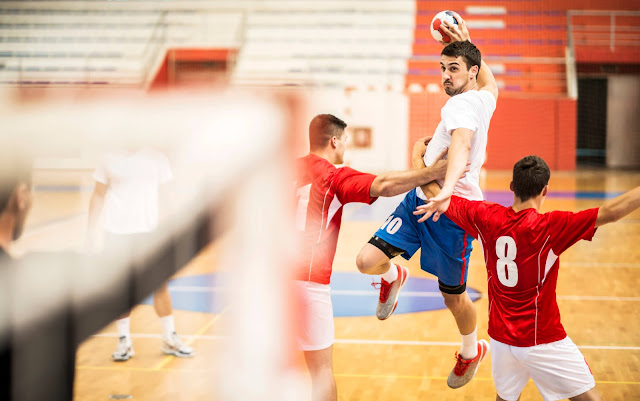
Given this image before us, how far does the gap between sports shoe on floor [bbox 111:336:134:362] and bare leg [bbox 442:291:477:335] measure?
2.37m

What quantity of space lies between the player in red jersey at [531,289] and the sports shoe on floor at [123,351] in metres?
2.94

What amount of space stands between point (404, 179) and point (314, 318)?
0.79 m

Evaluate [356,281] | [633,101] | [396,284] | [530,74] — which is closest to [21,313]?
[396,284]

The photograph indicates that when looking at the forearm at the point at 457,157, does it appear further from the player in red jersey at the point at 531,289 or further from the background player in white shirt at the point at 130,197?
the background player in white shirt at the point at 130,197

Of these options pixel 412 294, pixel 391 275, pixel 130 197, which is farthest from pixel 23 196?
pixel 412 294

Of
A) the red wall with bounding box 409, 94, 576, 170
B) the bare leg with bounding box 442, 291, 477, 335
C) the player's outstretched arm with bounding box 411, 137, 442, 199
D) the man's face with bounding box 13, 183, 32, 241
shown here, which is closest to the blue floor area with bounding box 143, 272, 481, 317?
the bare leg with bounding box 442, 291, 477, 335

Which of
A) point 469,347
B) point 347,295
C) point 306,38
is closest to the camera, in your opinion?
point 469,347

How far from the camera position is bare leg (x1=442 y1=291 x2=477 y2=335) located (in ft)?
13.3

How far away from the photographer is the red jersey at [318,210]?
345cm

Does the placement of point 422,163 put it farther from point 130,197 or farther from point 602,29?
point 602,29

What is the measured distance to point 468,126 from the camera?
3.33 meters

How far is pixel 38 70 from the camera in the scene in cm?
2128

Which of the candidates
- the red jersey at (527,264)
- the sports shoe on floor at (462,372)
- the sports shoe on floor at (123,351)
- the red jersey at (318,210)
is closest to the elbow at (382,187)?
the red jersey at (318,210)

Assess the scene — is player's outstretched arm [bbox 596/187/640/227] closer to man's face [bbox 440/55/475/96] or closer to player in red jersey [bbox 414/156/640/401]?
player in red jersey [bbox 414/156/640/401]
